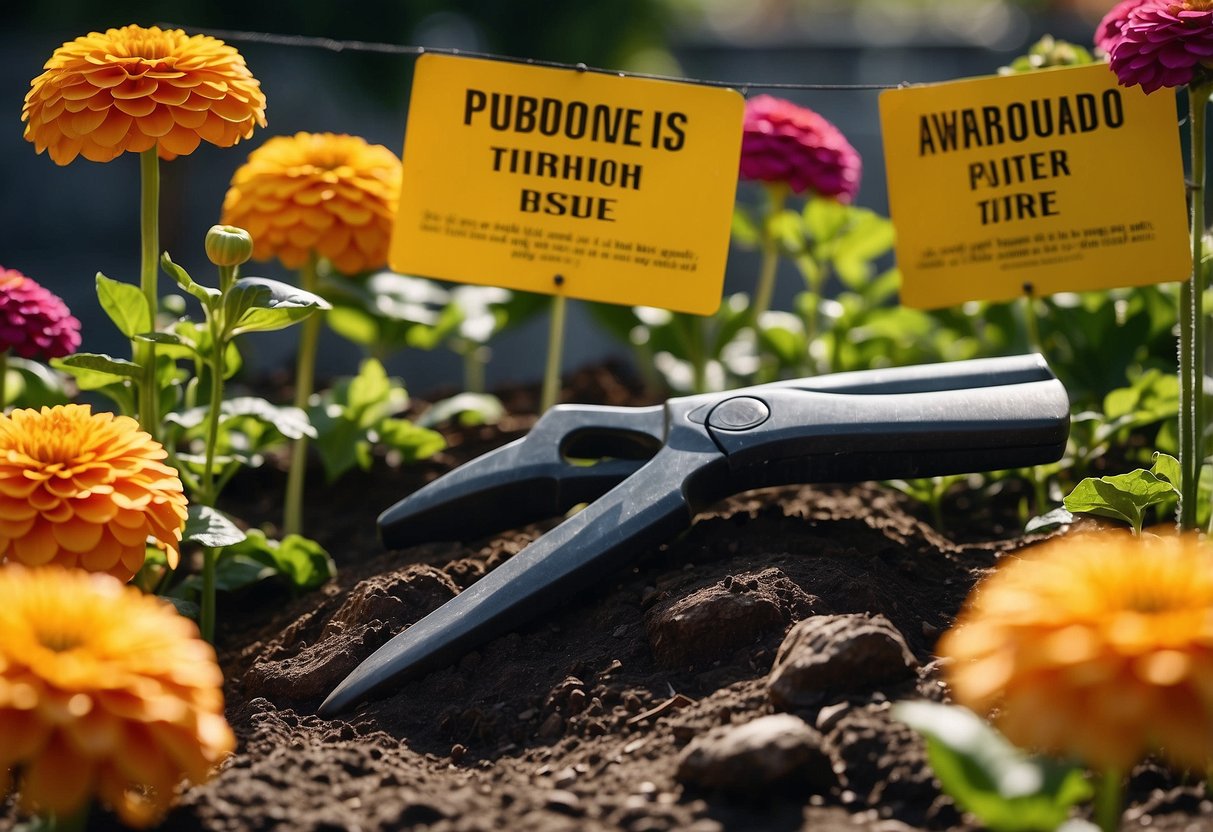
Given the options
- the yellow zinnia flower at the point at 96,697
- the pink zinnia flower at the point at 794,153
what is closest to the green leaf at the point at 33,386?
the yellow zinnia flower at the point at 96,697

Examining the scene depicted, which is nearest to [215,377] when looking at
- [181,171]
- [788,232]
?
[788,232]

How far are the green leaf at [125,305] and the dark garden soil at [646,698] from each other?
0.35 meters

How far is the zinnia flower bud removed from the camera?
1191 mm

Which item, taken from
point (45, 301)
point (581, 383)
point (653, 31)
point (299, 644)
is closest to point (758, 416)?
point (299, 644)

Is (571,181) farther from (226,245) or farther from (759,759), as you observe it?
(759,759)

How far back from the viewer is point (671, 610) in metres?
1.08

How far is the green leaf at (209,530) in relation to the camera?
1.22 metres

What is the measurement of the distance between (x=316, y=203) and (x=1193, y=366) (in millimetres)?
1020

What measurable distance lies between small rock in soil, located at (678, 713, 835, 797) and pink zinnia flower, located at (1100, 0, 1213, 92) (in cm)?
76

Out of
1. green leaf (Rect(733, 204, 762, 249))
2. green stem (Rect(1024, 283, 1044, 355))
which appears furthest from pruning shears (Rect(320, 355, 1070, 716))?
green leaf (Rect(733, 204, 762, 249))

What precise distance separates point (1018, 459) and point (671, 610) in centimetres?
40

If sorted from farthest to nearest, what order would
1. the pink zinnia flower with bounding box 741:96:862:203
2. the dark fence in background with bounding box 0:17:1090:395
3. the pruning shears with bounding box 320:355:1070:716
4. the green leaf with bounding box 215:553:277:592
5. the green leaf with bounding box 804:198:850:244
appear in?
the dark fence in background with bounding box 0:17:1090:395 → the green leaf with bounding box 804:198:850:244 → the pink zinnia flower with bounding box 741:96:862:203 → the green leaf with bounding box 215:553:277:592 → the pruning shears with bounding box 320:355:1070:716

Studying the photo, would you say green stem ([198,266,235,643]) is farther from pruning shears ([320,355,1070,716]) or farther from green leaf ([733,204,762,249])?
green leaf ([733,204,762,249])

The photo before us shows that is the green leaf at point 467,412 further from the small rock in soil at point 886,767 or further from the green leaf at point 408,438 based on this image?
the small rock in soil at point 886,767
